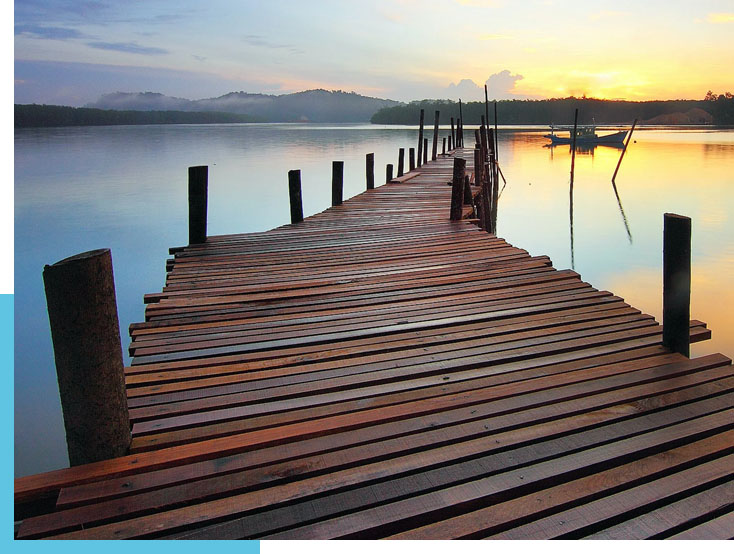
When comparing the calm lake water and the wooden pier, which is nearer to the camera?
the wooden pier

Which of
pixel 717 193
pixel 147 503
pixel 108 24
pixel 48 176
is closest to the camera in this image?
pixel 147 503

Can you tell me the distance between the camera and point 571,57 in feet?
42.9

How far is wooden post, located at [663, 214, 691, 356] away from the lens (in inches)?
100

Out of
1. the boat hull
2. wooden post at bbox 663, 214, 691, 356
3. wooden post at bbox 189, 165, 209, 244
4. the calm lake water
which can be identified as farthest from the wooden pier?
the boat hull

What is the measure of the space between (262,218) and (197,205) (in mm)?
10782

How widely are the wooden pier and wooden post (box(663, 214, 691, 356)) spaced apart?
0.08m

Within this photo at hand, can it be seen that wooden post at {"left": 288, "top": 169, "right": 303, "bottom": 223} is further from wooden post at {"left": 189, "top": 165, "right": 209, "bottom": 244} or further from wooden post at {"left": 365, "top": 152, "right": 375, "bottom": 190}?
wooden post at {"left": 365, "top": 152, "right": 375, "bottom": 190}

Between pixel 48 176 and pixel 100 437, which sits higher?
pixel 48 176

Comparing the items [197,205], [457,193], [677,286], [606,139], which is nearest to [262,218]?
[457,193]

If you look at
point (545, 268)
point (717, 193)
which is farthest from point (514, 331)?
point (717, 193)

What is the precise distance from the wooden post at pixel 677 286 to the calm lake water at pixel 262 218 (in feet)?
13.5

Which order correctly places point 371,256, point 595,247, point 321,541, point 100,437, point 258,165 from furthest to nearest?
point 258,165 < point 595,247 < point 371,256 < point 100,437 < point 321,541

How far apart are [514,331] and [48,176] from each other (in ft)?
79.2

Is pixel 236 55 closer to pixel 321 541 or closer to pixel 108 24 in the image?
pixel 108 24
